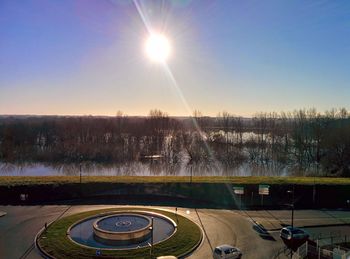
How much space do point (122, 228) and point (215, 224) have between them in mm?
6326

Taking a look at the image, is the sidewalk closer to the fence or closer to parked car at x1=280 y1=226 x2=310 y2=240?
parked car at x1=280 y1=226 x2=310 y2=240

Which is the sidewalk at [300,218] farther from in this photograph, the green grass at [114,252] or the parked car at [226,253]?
the parked car at [226,253]

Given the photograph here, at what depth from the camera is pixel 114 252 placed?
1814 centimetres

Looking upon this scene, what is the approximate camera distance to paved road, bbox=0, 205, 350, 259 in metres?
19.1

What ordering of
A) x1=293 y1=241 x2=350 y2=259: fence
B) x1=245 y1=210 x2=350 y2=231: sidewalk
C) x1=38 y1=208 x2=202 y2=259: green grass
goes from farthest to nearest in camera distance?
x1=245 y1=210 x2=350 y2=231: sidewalk
x1=38 y1=208 x2=202 y2=259: green grass
x1=293 y1=241 x2=350 y2=259: fence

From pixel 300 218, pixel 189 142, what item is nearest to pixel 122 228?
pixel 300 218

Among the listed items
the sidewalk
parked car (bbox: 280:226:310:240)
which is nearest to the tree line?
the sidewalk

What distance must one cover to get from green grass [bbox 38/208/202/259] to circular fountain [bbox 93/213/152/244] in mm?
1369

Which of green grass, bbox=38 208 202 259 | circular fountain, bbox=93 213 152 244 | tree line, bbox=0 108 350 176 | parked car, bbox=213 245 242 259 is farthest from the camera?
tree line, bbox=0 108 350 176

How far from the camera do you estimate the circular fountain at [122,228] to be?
1962cm

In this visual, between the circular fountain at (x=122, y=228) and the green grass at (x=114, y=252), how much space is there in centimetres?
137

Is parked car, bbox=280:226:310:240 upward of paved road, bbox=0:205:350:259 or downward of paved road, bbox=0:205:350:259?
upward

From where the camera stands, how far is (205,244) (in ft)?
65.4

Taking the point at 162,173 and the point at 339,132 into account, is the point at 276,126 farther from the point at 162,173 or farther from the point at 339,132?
the point at 162,173
